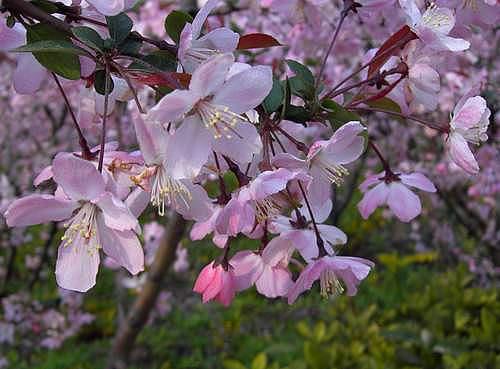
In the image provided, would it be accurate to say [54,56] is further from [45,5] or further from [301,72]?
[301,72]

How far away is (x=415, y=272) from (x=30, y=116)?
3139 millimetres

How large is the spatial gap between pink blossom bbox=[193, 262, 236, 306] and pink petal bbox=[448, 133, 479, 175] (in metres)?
0.33

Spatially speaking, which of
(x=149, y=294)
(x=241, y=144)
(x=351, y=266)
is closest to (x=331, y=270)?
(x=351, y=266)

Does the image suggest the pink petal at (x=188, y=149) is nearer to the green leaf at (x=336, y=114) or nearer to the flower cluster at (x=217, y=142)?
the flower cluster at (x=217, y=142)

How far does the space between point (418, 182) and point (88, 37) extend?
55 cm

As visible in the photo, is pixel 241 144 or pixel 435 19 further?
pixel 435 19

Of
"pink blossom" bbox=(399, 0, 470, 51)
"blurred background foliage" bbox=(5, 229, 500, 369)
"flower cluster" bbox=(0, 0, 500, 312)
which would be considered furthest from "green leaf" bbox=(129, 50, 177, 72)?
"blurred background foliage" bbox=(5, 229, 500, 369)

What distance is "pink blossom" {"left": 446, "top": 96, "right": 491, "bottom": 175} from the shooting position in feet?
2.70

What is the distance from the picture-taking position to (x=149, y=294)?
7.67 feet

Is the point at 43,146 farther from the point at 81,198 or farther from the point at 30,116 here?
the point at 81,198

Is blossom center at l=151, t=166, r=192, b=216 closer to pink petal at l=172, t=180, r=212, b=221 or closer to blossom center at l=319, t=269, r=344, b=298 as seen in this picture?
pink petal at l=172, t=180, r=212, b=221

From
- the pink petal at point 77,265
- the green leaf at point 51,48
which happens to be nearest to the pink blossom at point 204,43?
the green leaf at point 51,48

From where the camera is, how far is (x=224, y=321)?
3.96 m

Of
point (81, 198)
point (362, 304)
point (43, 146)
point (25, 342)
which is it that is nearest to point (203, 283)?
point (81, 198)
